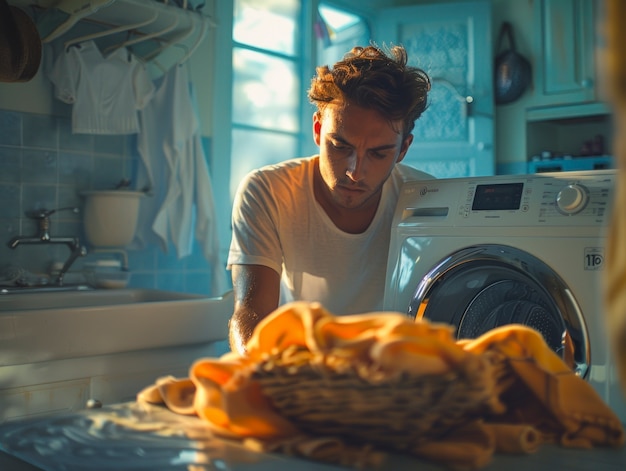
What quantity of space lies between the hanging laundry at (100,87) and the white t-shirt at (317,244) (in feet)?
2.92

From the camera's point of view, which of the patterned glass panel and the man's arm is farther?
the patterned glass panel

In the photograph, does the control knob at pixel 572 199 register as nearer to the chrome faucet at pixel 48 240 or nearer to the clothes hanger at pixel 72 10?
the clothes hanger at pixel 72 10

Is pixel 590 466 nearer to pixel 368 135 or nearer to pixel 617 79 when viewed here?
pixel 617 79

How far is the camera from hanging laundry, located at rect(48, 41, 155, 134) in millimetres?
2330

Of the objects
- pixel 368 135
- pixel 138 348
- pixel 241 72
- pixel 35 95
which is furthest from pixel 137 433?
pixel 241 72

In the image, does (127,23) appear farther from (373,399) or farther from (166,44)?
(373,399)

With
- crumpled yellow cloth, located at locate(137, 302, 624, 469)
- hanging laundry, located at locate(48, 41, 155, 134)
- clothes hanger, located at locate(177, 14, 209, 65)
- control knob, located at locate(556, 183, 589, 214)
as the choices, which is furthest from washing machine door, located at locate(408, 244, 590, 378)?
clothes hanger, located at locate(177, 14, 209, 65)

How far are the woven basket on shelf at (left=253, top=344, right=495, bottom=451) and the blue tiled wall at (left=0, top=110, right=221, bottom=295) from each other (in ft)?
6.03

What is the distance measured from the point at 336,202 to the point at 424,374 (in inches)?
46.7

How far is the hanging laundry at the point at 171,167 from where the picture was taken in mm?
2572

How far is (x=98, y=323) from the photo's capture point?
181 cm

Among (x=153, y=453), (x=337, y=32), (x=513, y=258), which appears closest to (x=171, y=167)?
(x=513, y=258)

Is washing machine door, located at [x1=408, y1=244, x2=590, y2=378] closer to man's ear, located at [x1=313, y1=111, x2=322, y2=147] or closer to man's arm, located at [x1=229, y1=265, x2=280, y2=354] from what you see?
man's arm, located at [x1=229, y1=265, x2=280, y2=354]

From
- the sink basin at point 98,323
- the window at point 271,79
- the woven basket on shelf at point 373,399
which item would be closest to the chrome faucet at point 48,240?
the sink basin at point 98,323
